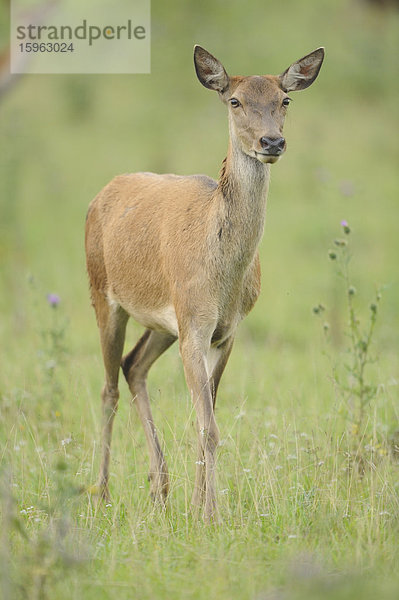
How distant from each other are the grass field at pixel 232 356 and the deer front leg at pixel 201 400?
0.29ft

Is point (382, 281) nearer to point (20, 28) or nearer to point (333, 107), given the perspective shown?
point (20, 28)

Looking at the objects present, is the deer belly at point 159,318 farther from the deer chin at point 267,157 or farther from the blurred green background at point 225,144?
the blurred green background at point 225,144

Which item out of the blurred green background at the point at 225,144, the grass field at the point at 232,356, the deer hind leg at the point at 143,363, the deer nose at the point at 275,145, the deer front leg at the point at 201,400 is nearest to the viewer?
the grass field at the point at 232,356

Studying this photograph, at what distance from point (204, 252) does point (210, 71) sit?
984mm

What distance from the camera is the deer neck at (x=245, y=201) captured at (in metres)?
4.93

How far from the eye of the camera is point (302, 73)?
530cm

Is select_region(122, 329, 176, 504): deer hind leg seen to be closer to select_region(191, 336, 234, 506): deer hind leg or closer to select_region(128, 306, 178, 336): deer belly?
select_region(128, 306, 178, 336): deer belly

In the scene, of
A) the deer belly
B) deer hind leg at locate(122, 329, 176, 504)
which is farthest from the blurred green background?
the deer belly

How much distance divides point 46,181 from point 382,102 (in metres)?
8.00

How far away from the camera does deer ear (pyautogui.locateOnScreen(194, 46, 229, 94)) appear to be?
5.11 m

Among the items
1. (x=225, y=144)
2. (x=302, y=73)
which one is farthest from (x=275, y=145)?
(x=225, y=144)

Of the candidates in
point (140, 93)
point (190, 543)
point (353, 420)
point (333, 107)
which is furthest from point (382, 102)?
point (190, 543)

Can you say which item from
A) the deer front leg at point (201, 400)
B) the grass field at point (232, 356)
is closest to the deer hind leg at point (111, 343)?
the grass field at point (232, 356)

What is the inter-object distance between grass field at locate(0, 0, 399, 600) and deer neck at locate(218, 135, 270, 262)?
864 mm
